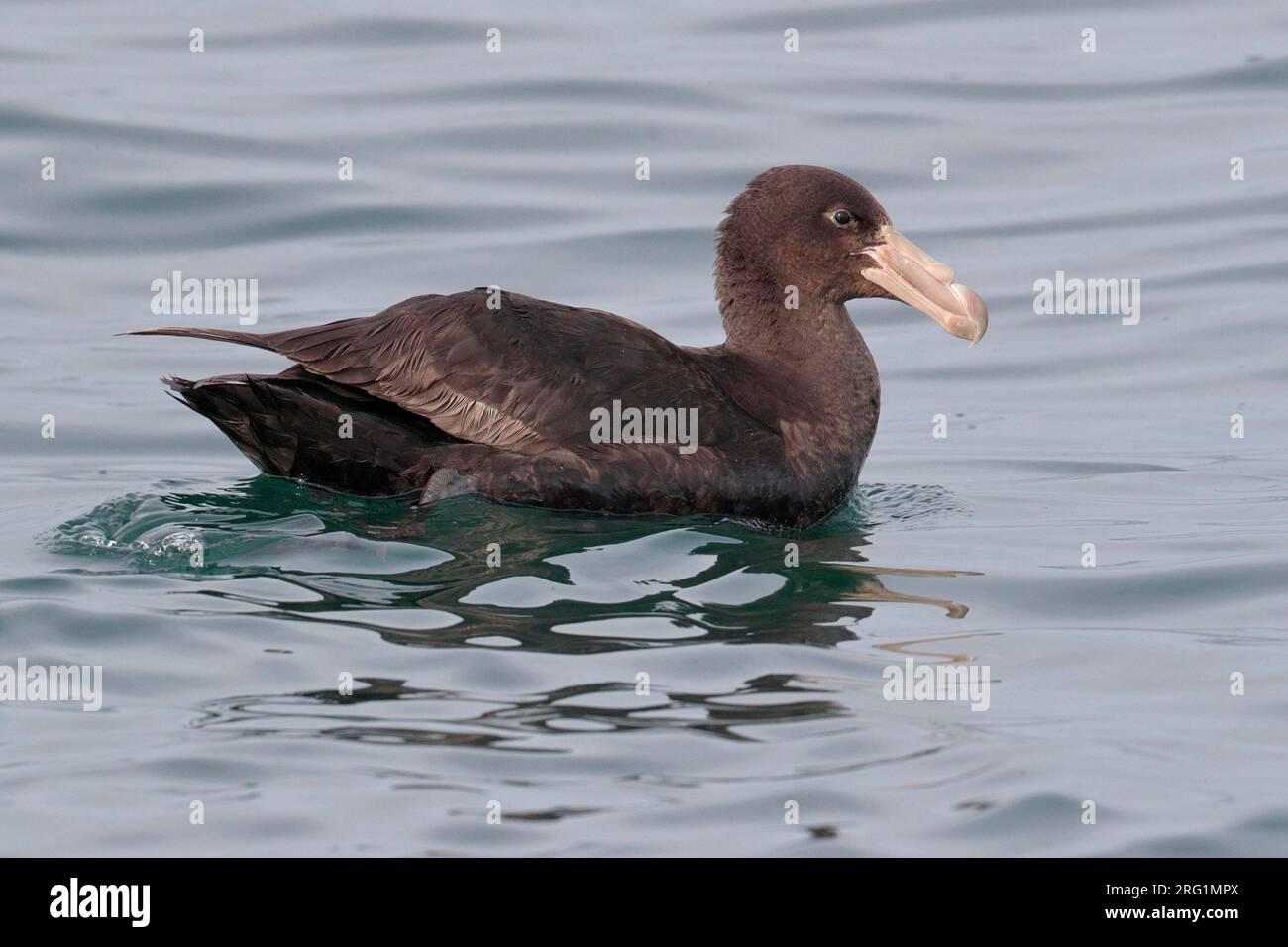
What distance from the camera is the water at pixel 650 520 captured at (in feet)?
20.3

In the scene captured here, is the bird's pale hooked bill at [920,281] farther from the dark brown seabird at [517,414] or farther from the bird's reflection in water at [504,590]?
the bird's reflection in water at [504,590]

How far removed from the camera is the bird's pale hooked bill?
9.37 meters

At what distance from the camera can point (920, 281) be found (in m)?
9.44

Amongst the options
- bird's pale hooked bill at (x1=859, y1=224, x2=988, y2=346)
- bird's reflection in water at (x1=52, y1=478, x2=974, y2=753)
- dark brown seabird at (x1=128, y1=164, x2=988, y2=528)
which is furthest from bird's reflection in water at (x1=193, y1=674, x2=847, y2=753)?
bird's pale hooked bill at (x1=859, y1=224, x2=988, y2=346)

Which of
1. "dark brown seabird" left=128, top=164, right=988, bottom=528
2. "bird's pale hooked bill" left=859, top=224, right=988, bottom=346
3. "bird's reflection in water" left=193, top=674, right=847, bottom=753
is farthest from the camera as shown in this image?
"bird's pale hooked bill" left=859, top=224, right=988, bottom=346

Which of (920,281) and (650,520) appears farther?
(920,281)

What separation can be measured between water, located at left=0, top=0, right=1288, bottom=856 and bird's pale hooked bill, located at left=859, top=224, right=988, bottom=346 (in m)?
1.01

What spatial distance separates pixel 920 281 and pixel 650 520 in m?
1.77

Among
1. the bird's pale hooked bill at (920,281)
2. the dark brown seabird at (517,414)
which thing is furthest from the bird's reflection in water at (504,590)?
the bird's pale hooked bill at (920,281)

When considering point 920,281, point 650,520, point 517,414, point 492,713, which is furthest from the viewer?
point 920,281

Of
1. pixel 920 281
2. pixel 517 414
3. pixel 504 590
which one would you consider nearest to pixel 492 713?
pixel 504 590

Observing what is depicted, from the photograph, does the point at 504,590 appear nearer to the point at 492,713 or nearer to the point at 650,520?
the point at 650,520

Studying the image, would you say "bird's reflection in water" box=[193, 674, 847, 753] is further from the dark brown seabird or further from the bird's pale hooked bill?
the bird's pale hooked bill

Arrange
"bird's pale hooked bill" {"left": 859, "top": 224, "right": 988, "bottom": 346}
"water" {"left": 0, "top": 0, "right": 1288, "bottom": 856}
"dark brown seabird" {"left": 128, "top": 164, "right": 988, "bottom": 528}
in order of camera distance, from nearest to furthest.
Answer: "water" {"left": 0, "top": 0, "right": 1288, "bottom": 856}
"dark brown seabird" {"left": 128, "top": 164, "right": 988, "bottom": 528}
"bird's pale hooked bill" {"left": 859, "top": 224, "right": 988, "bottom": 346}
